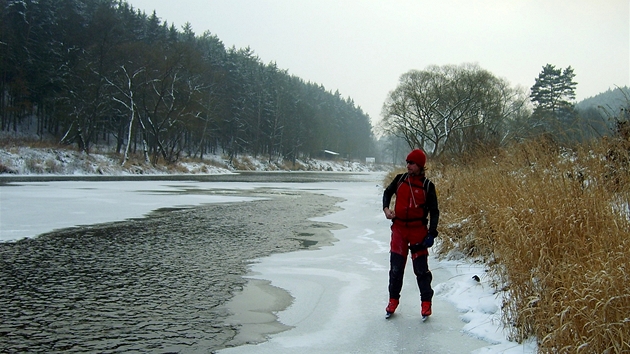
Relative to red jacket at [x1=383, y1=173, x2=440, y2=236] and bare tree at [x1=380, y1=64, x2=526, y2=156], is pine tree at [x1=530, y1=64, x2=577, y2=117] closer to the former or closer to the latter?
bare tree at [x1=380, y1=64, x2=526, y2=156]

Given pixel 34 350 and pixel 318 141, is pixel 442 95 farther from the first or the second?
pixel 318 141

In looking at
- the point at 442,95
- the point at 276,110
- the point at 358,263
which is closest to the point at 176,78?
the point at 442,95

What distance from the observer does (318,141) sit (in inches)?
3629

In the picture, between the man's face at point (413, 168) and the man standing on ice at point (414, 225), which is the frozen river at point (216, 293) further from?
the man's face at point (413, 168)

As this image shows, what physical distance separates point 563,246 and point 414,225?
4.50 feet

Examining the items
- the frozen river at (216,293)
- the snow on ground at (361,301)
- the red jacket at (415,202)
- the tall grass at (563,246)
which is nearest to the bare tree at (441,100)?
the snow on ground at (361,301)

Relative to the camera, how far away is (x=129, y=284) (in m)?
5.67

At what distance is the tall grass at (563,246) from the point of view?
2994 millimetres

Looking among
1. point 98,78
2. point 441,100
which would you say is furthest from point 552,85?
point 98,78

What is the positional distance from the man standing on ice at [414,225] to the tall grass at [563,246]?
803mm

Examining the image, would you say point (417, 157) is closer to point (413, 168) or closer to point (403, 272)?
point (413, 168)

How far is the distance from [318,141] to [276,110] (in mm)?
16938

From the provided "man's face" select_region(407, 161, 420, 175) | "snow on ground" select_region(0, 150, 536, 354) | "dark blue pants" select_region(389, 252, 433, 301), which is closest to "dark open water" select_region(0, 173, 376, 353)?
"snow on ground" select_region(0, 150, 536, 354)

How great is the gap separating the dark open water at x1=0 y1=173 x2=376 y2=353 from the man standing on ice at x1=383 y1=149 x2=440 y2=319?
1.78 m
